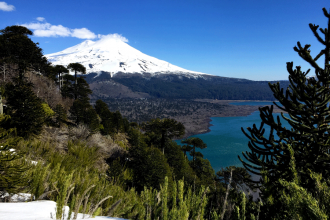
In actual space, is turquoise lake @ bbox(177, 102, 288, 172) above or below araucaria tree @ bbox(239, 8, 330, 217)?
below

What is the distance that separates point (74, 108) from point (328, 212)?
19671 mm

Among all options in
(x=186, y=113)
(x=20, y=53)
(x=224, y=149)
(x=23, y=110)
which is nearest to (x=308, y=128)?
(x=23, y=110)

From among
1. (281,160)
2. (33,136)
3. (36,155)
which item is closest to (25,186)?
(36,155)

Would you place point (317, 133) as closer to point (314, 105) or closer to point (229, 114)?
point (314, 105)

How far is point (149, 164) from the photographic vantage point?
11781 mm

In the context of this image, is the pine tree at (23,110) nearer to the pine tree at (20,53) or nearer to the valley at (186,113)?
the pine tree at (20,53)

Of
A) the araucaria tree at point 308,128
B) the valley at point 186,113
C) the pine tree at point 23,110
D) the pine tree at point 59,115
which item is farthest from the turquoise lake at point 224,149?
the pine tree at point 23,110

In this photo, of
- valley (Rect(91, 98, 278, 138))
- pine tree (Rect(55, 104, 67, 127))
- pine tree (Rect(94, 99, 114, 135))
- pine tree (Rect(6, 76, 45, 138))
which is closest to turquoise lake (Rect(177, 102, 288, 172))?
valley (Rect(91, 98, 278, 138))

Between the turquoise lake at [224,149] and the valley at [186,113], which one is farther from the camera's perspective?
the valley at [186,113]

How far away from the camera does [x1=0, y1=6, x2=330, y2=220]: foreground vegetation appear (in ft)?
5.95

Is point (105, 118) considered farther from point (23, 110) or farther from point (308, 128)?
point (308, 128)

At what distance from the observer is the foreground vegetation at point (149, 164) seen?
1.81 metres

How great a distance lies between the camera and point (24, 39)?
760 inches

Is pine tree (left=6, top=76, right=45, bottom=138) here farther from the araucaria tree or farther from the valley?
the valley
